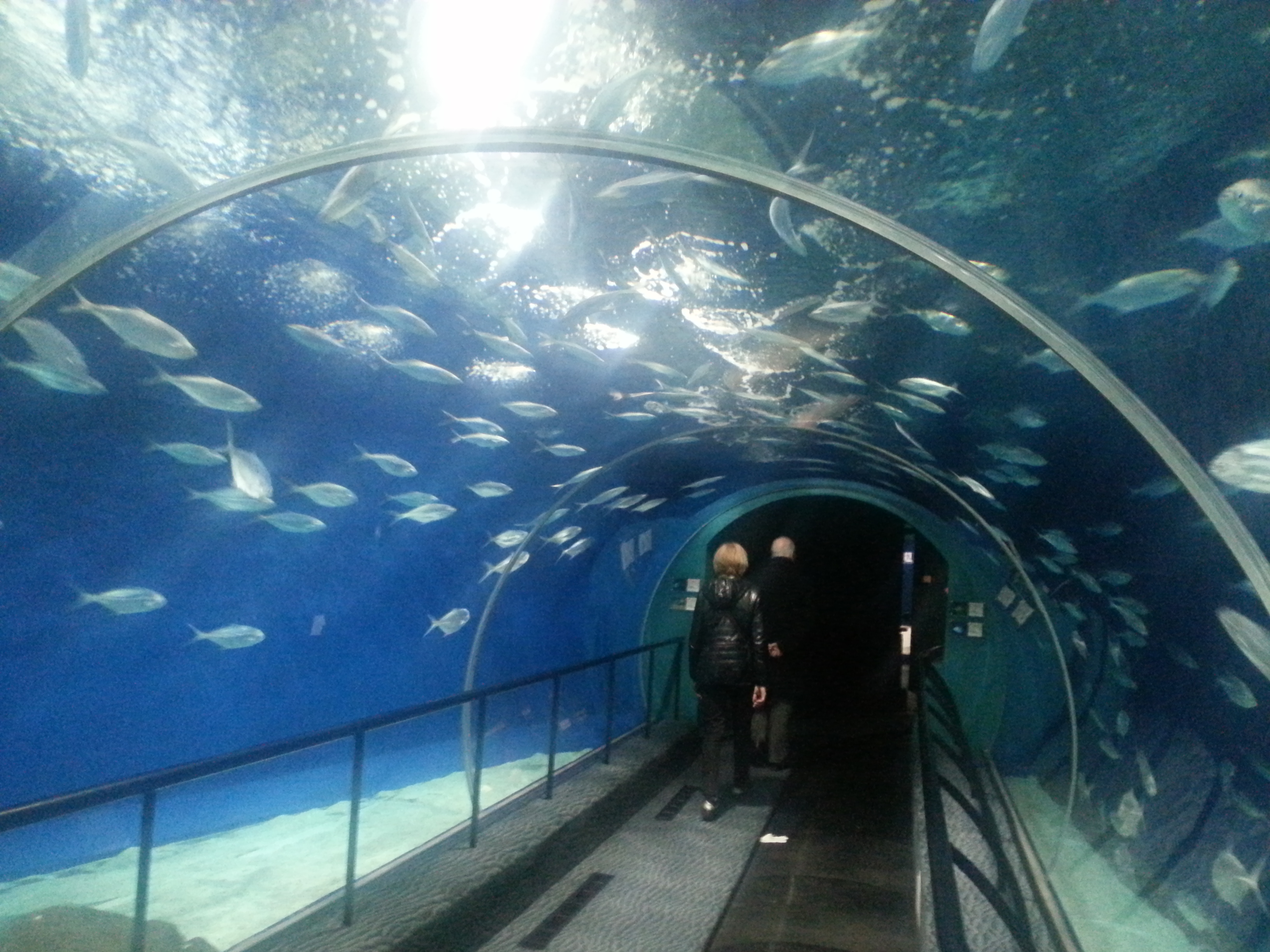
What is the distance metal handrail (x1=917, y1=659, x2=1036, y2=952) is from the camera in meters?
2.08

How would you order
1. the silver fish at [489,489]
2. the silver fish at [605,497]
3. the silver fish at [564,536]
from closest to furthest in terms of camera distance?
1. the silver fish at [489,489]
2. the silver fish at [605,497]
3. the silver fish at [564,536]

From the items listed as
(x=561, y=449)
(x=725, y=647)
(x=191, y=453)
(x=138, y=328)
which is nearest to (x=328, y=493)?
(x=191, y=453)

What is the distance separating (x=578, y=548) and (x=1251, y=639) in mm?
7028

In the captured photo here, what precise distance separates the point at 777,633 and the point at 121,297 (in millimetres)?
4789

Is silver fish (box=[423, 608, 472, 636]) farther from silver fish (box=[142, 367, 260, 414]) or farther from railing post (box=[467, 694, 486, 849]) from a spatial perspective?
silver fish (box=[142, 367, 260, 414])

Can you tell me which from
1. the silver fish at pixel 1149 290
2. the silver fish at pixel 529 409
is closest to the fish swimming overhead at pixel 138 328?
the silver fish at pixel 529 409

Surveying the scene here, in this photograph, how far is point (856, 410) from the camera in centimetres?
639

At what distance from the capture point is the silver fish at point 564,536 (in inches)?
362

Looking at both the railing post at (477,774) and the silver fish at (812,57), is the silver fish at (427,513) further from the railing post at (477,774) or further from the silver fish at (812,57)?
the silver fish at (812,57)

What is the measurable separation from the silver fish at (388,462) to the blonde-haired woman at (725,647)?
2687 millimetres

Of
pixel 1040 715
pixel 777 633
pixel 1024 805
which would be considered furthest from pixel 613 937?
pixel 1040 715

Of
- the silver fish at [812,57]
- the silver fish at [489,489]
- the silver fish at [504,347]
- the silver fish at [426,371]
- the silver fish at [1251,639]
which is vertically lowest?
the silver fish at [1251,639]

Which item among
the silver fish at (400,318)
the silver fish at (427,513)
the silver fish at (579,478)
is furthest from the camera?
the silver fish at (579,478)

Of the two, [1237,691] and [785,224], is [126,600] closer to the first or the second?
[785,224]
